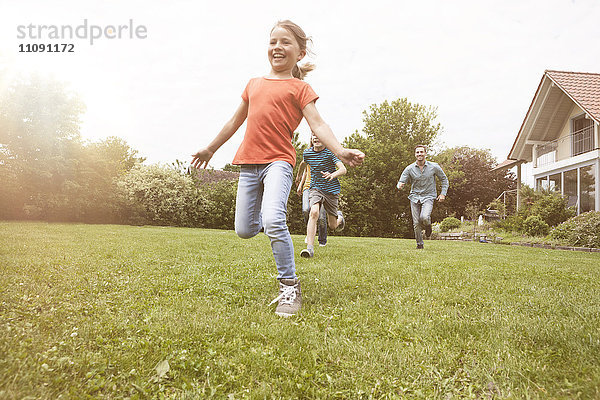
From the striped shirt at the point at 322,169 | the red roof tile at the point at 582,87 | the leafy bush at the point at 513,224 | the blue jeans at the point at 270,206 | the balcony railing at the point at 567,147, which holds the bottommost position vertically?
the leafy bush at the point at 513,224

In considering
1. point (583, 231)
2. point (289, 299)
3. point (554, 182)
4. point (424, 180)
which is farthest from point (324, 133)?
point (554, 182)

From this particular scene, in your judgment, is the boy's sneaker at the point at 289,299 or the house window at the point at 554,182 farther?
the house window at the point at 554,182

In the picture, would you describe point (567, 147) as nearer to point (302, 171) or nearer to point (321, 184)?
point (302, 171)

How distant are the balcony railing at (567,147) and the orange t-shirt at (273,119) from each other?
18335 millimetres

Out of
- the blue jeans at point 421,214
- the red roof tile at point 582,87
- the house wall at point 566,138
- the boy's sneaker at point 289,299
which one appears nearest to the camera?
the boy's sneaker at point 289,299

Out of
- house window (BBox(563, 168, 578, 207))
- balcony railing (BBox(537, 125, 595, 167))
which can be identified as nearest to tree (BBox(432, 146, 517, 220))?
balcony railing (BBox(537, 125, 595, 167))

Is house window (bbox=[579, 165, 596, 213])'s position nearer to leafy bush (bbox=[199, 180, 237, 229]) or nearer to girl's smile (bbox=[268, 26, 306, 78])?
leafy bush (bbox=[199, 180, 237, 229])

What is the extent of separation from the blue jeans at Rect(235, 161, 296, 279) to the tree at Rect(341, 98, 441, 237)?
18.9 metres

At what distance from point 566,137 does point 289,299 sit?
2040 cm

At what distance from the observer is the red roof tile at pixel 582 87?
15777 millimetres

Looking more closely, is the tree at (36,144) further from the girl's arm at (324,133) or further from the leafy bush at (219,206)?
the girl's arm at (324,133)

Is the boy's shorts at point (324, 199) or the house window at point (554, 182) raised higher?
the house window at point (554, 182)

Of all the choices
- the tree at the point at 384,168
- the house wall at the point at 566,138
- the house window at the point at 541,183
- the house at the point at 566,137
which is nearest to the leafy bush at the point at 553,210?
the house at the point at 566,137

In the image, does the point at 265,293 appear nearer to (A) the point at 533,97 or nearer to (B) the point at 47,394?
(B) the point at 47,394
